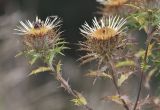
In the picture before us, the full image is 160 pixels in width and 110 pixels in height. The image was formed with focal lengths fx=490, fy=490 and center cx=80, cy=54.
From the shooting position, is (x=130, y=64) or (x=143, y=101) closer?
(x=143, y=101)

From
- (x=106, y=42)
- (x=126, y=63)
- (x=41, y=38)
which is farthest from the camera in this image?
(x=126, y=63)

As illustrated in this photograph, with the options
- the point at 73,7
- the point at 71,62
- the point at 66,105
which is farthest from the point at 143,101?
the point at 73,7

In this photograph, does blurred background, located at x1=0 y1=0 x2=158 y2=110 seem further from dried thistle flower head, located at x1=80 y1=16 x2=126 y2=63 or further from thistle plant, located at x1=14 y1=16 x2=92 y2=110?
dried thistle flower head, located at x1=80 y1=16 x2=126 y2=63

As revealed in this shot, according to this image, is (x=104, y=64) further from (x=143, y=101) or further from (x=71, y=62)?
(x=71, y=62)

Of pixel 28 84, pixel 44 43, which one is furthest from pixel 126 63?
pixel 28 84

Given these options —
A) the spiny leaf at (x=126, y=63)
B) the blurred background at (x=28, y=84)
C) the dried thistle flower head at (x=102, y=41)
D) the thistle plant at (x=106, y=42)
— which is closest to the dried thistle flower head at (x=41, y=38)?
the thistle plant at (x=106, y=42)

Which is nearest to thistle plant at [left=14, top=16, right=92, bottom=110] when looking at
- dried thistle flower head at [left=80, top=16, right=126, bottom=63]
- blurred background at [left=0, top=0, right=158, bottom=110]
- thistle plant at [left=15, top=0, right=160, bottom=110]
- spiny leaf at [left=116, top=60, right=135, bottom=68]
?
thistle plant at [left=15, top=0, right=160, bottom=110]

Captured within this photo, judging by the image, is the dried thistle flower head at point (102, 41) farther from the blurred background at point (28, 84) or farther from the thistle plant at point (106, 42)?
the blurred background at point (28, 84)

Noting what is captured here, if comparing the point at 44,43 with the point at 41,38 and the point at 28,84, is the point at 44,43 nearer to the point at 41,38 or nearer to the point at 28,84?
the point at 41,38
